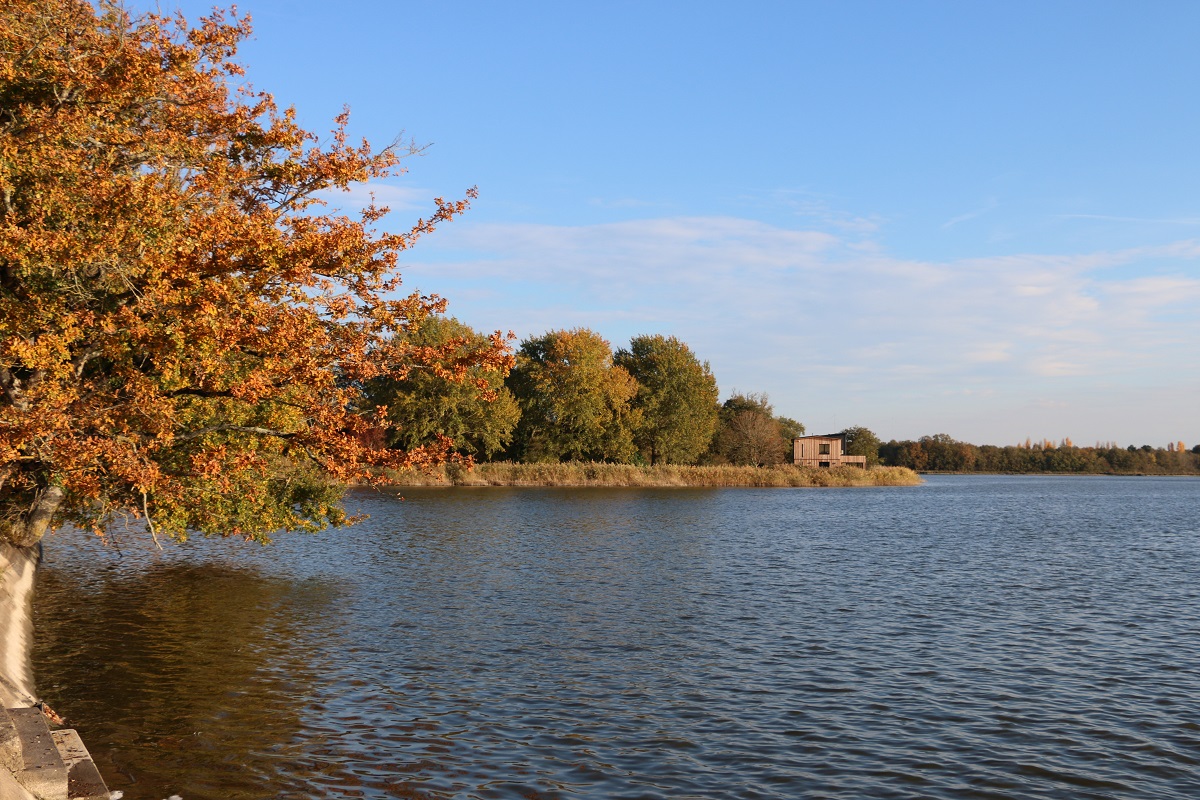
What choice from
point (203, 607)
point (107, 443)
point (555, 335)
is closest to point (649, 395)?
point (555, 335)

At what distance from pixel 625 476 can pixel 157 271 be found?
78.1 meters

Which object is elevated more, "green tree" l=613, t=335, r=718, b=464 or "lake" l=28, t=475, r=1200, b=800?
"green tree" l=613, t=335, r=718, b=464

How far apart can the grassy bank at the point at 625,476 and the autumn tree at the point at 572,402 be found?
9160mm

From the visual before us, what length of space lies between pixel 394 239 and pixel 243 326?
4348 mm

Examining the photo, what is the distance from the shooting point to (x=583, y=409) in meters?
100

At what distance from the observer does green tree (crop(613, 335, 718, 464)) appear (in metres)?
109

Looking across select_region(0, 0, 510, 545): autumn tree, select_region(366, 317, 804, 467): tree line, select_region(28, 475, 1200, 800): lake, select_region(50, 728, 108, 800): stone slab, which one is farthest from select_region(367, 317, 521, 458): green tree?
select_region(50, 728, 108, 800): stone slab

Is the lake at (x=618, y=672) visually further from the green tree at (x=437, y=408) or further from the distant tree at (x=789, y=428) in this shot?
the distant tree at (x=789, y=428)

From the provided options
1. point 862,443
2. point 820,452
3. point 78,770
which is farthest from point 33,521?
point 862,443

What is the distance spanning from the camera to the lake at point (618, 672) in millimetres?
12422

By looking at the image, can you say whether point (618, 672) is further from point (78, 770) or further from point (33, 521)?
point (33, 521)

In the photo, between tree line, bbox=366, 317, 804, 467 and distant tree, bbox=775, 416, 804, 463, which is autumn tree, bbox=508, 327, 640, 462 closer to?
tree line, bbox=366, 317, 804, 467

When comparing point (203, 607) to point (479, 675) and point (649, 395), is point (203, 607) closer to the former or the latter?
point (479, 675)

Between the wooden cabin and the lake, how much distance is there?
88021 millimetres
